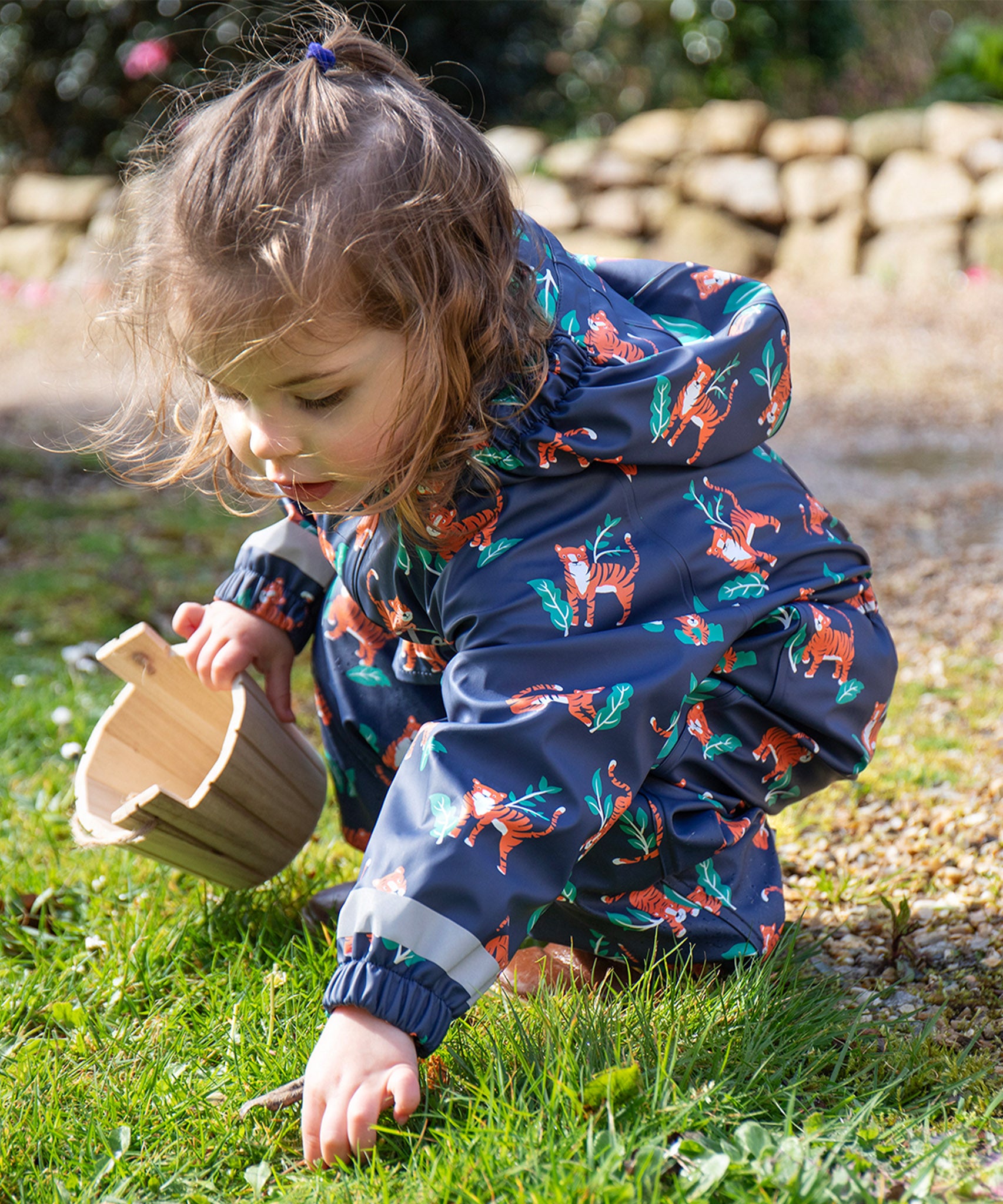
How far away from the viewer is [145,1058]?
1.59 m

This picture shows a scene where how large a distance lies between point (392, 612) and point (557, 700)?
0.40m

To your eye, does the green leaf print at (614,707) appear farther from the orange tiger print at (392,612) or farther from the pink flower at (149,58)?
the pink flower at (149,58)

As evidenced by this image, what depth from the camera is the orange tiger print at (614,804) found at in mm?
1432

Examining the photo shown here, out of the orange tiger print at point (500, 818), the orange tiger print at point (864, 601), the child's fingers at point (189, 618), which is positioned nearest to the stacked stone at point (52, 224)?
the child's fingers at point (189, 618)

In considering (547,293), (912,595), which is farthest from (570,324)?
(912,595)

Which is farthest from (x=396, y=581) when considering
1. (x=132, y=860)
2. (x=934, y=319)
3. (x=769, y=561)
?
(x=934, y=319)

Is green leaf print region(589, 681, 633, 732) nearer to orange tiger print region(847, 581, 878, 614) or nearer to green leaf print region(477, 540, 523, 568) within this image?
green leaf print region(477, 540, 523, 568)

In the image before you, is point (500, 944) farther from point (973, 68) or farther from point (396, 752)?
point (973, 68)

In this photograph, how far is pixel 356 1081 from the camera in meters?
1.29

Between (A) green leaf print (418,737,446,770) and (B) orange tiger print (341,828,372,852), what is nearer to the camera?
(A) green leaf print (418,737,446,770)

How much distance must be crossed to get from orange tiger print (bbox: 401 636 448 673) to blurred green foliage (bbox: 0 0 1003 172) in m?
9.17

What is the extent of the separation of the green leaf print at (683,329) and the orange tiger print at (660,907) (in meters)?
0.82

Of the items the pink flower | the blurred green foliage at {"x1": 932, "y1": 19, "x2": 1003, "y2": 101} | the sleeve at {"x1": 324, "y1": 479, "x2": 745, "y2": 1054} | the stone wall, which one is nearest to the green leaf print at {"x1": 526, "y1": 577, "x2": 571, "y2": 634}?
the sleeve at {"x1": 324, "y1": 479, "x2": 745, "y2": 1054}

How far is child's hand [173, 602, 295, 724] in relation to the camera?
199 centimetres
